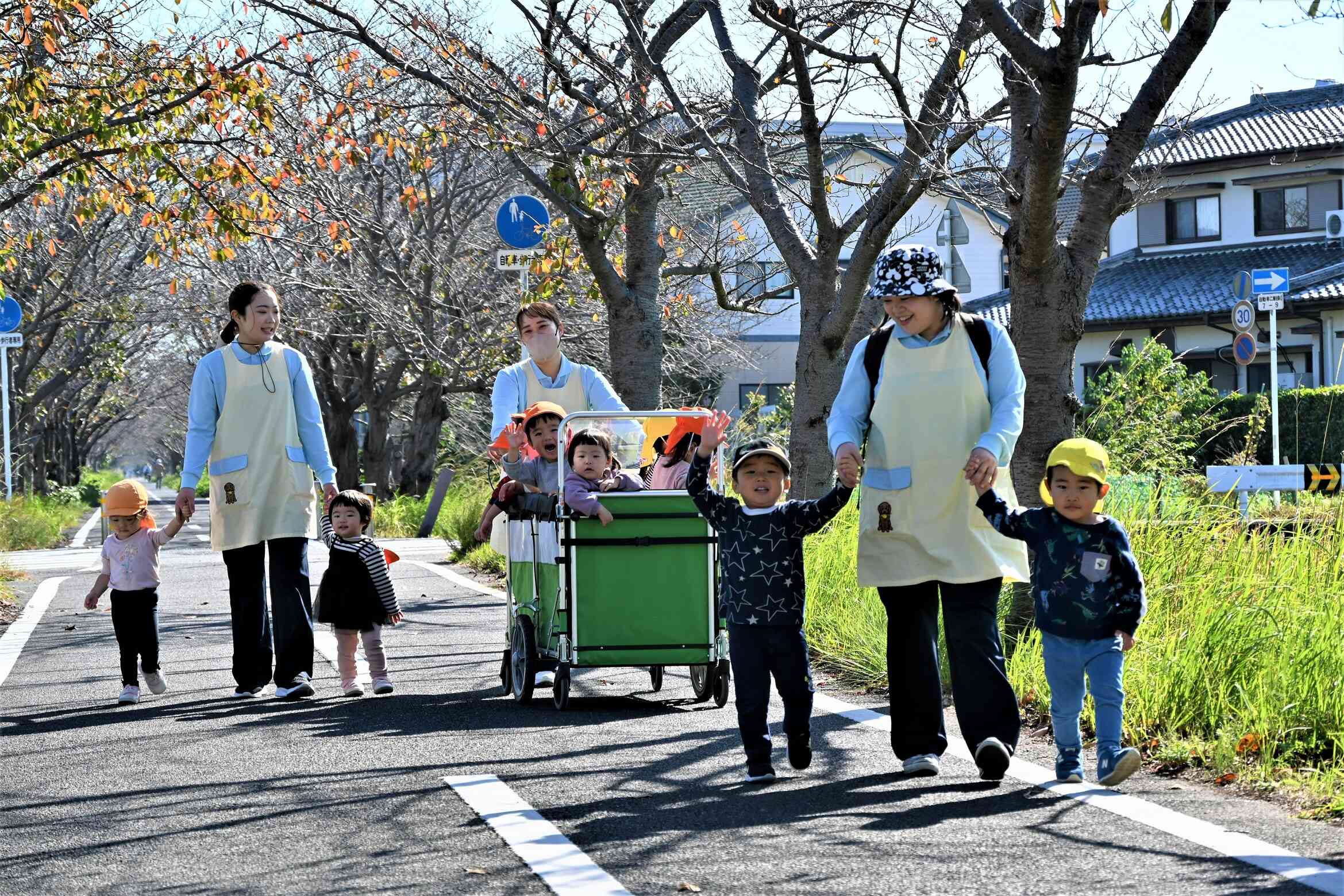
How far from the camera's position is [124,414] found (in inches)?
3009

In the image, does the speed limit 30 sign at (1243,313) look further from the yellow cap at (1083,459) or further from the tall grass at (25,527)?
the tall grass at (25,527)

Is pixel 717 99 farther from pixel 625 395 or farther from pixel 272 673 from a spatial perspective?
pixel 272 673

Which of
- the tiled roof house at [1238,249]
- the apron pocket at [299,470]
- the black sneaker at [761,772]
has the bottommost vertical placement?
the black sneaker at [761,772]

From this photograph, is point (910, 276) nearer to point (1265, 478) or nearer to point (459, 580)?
point (1265, 478)

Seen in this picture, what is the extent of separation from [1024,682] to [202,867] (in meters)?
3.86

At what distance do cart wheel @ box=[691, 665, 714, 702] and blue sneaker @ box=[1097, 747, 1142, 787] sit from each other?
2.48 meters

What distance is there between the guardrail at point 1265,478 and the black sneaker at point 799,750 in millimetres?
3840

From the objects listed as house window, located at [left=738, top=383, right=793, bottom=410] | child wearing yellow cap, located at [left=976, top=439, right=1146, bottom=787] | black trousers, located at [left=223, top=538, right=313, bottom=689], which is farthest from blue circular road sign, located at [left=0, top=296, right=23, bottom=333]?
house window, located at [left=738, top=383, right=793, bottom=410]

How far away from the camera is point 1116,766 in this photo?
5.22 meters

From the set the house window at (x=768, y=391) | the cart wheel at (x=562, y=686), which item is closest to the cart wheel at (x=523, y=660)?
the cart wheel at (x=562, y=686)

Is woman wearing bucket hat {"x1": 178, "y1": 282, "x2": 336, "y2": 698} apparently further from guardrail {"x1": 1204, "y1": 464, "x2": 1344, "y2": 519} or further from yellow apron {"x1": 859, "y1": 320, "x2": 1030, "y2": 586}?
guardrail {"x1": 1204, "y1": 464, "x2": 1344, "y2": 519}

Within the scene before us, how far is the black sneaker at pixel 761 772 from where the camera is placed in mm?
5555

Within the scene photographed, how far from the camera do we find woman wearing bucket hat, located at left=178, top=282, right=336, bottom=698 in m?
8.01

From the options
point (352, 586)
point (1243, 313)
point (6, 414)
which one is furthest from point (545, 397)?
point (6, 414)
